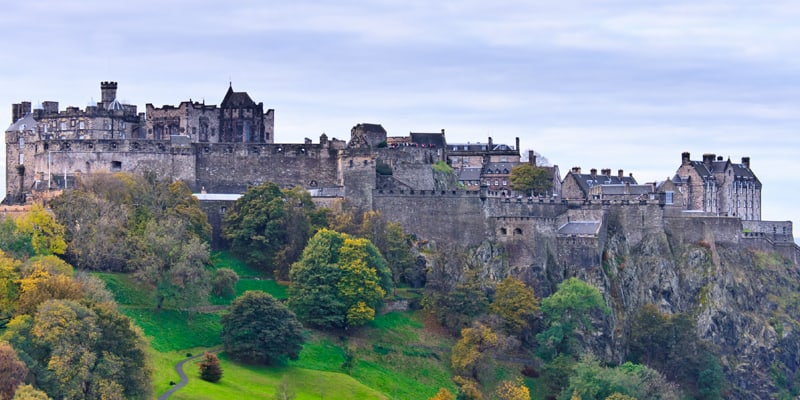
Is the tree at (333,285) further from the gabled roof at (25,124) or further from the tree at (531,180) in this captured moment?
the tree at (531,180)

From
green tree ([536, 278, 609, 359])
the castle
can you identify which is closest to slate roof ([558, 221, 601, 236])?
the castle

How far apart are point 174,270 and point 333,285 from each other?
10.5m

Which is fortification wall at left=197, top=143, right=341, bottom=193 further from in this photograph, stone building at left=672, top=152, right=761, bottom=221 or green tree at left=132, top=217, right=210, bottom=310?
stone building at left=672, top=152, right=761, bottom=221

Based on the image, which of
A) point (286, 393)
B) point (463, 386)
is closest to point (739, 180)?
point (463, 386)

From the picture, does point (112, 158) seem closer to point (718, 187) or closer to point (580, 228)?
point (580, 228)

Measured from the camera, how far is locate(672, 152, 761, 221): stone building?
10781cm

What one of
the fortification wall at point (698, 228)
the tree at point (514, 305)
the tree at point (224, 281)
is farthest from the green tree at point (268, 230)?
the fortification wall at point (698, 228)

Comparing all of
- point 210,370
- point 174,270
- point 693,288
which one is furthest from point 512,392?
point 693,288

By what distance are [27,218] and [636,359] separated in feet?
132

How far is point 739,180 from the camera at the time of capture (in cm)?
11362

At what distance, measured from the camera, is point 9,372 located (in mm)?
52625

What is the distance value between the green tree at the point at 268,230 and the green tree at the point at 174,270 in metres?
7.72

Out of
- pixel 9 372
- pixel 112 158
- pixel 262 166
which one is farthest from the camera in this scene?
pixel 262 166

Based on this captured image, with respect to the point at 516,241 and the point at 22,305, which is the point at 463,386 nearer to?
the point at 516,241
